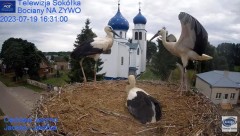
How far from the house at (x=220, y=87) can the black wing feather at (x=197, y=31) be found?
10738 mm

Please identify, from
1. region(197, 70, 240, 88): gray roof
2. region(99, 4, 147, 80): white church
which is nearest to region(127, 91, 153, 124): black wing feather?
region(197, 70, 240, 88): gray roof

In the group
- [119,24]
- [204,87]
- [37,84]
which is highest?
[119,24]

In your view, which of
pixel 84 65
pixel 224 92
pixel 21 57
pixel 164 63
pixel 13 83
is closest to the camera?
pixel 84 65

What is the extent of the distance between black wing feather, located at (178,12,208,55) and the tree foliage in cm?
1915

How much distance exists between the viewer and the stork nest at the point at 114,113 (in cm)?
279

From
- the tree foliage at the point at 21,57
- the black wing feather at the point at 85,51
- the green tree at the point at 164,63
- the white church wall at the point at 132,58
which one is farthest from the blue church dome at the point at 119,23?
the black wing feather at the point at 85,51

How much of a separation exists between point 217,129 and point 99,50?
2.16 m

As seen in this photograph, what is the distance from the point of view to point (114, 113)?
3227 mm


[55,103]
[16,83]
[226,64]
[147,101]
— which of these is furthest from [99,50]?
[16,83]

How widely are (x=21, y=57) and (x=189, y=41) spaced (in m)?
19.2

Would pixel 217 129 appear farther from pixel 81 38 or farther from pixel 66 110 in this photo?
pixel 81 38

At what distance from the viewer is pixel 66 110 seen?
3.25 metres

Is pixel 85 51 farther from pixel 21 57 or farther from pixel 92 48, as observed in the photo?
pixel 21 57

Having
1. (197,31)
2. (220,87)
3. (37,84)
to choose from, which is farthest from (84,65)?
(37,84)
